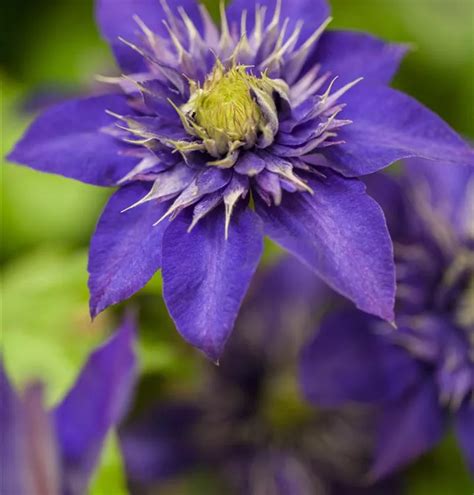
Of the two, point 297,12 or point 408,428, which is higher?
point 297,12

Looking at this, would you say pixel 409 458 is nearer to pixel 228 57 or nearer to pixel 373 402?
pixel 373 402

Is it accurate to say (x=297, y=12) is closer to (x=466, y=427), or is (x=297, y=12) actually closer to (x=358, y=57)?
(x=358, y=57)

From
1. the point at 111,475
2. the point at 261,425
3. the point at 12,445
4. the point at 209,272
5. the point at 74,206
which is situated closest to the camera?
the point at 209,272

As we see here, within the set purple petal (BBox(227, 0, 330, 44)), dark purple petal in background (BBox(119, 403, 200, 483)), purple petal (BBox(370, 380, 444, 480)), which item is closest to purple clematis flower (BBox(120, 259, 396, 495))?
dark purple petal in background (BBox(119, 403, 200, 483))

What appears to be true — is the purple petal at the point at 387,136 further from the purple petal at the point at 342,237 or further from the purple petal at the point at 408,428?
the purple petal at the point at 408,428

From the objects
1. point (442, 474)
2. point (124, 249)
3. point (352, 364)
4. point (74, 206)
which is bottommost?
point (442, 474)

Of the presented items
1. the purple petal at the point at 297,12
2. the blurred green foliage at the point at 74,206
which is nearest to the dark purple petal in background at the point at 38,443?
the blurred green foliage at the point at 74,206

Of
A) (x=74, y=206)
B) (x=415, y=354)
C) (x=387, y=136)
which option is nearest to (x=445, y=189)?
(x=415, y=354)

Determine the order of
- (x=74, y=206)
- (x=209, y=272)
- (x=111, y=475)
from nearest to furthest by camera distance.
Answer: (x=209, y=272) < (x=111, y=475) < (x=74, y=206)
